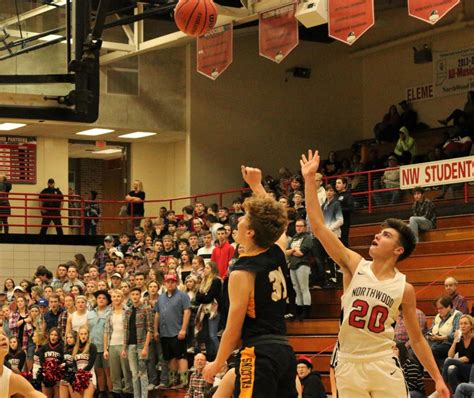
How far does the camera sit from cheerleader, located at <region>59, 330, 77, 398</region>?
15688 mm

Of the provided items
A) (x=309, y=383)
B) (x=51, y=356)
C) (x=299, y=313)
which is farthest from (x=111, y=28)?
(x=309, y=383)

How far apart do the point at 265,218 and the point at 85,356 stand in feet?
34.9

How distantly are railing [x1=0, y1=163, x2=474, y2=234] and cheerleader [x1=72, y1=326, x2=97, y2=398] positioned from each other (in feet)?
21.0

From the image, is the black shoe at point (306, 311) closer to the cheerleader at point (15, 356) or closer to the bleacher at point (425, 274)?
the bleacher at point (425, 274)

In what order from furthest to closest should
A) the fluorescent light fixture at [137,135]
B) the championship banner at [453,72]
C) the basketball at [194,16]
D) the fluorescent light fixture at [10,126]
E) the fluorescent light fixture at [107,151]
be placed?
the fluorescent light fixture at [107,151]
the fluorescent light fixture at [137,135]
the championship banner at [453,72]
the fluorescent light fixture at [10,126]
the basketball at [194,16]

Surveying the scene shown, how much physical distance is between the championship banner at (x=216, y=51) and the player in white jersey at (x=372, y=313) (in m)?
12.3

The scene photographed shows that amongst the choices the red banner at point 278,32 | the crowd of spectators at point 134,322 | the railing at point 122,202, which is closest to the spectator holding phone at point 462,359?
the crowd of spectators at point 134,322

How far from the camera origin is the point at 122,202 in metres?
23.8

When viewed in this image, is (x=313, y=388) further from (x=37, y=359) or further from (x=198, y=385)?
(x=37, y=359)

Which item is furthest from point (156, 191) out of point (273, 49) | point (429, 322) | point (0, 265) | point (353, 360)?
point (353, 360)

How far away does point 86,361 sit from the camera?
15570mm

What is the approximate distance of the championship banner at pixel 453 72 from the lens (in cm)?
2428

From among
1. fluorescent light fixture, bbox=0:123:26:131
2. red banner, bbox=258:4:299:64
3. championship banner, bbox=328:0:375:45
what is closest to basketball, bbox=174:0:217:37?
→ championship banner, bbox=328:0:375:45

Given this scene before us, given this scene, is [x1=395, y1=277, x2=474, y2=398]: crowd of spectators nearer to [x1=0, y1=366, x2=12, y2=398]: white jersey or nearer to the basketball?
the basketball
